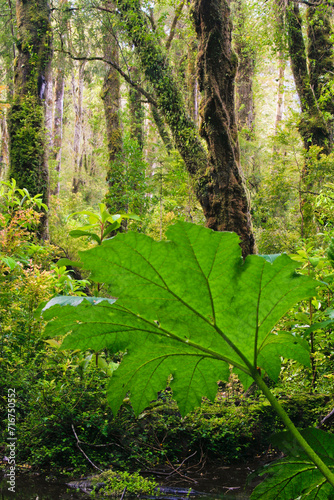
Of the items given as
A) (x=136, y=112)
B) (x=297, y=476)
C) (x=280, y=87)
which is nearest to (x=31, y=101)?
(x=136, y=112)

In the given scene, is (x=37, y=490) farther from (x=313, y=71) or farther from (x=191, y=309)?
(x=313, y=71)

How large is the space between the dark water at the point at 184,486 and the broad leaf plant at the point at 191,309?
3.47 feet

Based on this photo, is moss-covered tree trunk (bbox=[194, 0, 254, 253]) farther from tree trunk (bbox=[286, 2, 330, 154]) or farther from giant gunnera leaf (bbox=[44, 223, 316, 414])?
giant gunnera leaf (bbox=[44, 223, 316, 414])

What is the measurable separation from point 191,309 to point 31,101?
6.97 metres

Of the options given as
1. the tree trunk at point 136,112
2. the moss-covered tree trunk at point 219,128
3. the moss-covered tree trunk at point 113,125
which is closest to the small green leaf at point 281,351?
the moss-covered tree trunk at point 219,128

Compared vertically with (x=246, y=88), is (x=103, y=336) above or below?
below

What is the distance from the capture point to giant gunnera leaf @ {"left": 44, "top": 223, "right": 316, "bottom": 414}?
2.34 ft

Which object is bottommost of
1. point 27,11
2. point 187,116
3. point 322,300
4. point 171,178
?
point 322,300

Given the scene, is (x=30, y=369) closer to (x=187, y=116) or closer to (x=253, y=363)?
(x=253, y=363)

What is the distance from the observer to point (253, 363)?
79 centimetres

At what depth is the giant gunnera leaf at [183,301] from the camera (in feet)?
2.34

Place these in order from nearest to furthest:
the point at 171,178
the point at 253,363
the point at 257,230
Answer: the point at 253,363, the point at 171,178, the point at 257,230

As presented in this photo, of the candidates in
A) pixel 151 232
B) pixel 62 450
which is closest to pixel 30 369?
pixel 62 450

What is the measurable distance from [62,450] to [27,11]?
7.98 metres
